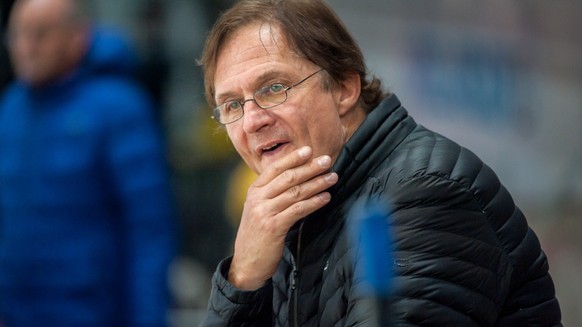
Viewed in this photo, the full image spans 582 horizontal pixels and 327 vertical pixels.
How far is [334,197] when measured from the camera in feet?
9.82

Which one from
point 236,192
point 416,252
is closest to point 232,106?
point 416,252

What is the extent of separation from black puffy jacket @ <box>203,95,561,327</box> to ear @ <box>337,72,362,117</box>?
5.9 inches

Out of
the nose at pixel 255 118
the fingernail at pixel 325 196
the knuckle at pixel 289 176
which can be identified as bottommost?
the fingernail at pixel 325 196

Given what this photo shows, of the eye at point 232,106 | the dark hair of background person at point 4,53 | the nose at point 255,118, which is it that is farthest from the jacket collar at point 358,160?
the dark hair of background person at point 4,53

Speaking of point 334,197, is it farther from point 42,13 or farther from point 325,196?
point 42,13

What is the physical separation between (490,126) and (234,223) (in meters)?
1.77

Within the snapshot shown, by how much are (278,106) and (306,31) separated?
204 millimetres

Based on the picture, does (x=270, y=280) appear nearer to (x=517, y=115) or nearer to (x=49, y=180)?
(x=49, y=180)

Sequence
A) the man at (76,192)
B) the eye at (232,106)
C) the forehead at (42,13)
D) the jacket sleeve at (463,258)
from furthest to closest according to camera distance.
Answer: the forehead at (42,13) < the man at (76,192) < the eye at (232,106) < the jacket sleeve at (463,258)

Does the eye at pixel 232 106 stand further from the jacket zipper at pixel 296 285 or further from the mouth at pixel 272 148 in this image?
the jacket zipper at pixel 296 285

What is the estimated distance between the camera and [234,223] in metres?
7.48

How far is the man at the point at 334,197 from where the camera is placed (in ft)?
8.71

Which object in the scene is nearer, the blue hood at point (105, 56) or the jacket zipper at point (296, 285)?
the jacket zipper at point (296, 285)

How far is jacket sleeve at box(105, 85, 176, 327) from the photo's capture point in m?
5.20
